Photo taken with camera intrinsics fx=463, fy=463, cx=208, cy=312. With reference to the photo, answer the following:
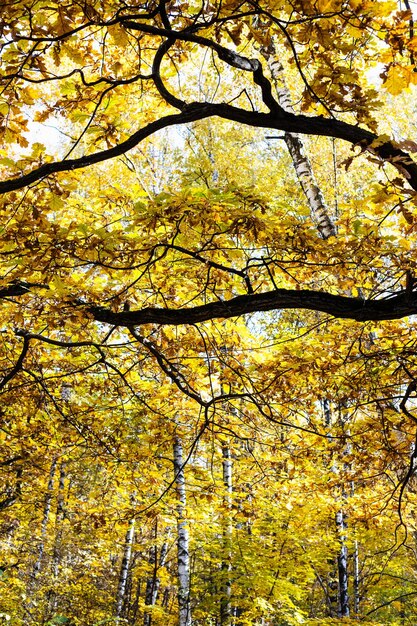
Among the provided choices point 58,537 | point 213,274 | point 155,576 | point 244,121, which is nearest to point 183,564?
point 155,576

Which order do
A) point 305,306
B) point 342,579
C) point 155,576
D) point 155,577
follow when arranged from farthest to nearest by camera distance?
1. point 155,577
2. point 155,576
3. point 342,579
4. point 305,306

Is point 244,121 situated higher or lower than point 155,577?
higher

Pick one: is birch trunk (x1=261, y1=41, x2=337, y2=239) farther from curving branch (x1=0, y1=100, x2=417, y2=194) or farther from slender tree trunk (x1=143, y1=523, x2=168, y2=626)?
slender tree trunk (x1=143, y1=523, x2=168, y2=626)

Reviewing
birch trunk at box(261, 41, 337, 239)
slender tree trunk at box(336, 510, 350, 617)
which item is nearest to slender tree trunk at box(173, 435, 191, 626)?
slender tree trunk at box(336, 510, 350, 617)

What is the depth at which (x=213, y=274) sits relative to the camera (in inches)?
118

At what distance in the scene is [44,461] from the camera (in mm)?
5605

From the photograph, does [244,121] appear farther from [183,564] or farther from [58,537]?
[58,537]

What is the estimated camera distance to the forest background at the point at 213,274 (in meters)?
1.95

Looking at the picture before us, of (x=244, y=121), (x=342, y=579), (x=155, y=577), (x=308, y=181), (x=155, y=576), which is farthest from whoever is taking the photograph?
(x=155, y=577)

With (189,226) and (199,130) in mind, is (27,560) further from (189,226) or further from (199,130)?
(189,226)

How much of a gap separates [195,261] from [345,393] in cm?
195

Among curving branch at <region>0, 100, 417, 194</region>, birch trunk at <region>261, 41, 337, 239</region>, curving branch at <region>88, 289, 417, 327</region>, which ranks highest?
birch trunk at <region>261, 41, 337, 239</region>

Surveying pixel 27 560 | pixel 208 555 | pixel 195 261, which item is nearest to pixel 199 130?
pixel 195 261

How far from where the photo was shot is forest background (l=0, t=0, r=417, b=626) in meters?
1.95
